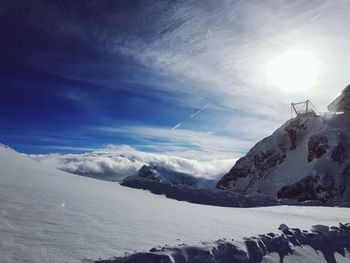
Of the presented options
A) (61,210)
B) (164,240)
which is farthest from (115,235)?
(61,210)

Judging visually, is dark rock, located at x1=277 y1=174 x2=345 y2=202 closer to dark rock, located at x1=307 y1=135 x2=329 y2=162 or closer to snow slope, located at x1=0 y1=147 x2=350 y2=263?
dark rock, located at x1=307 y1=135 x2=329 y2=162

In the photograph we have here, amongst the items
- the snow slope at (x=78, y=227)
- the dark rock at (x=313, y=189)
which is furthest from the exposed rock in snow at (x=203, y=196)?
the dark rock at (x=313, y=189)

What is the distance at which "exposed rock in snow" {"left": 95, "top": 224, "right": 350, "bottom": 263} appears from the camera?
6.58 meters

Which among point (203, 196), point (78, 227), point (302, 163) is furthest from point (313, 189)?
point (78, 227)

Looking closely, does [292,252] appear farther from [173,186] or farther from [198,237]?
[173,186]

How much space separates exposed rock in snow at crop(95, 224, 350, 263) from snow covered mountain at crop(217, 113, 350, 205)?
2034 inches

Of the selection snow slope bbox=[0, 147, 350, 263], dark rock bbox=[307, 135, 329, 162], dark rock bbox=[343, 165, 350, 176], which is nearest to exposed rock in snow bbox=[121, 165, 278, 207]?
snow slope bbox=[0, 147, 350, 263]

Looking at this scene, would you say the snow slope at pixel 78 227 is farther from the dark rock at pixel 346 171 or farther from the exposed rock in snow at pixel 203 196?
the dark rock at pixel 346 171

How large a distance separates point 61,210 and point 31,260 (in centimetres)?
319

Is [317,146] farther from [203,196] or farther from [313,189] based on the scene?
[203,196]

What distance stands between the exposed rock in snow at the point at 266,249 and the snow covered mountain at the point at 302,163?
51.7 metres

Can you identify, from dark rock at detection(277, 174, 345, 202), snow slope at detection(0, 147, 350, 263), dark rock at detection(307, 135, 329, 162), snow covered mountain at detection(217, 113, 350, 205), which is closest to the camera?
snow slope at detection(0, 147, 350, 263)

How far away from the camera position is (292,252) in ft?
30.5

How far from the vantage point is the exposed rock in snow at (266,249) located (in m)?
6.58
